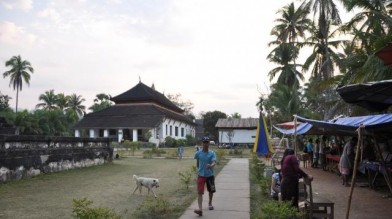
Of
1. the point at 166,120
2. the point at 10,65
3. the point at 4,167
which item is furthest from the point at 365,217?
the point at 10,65

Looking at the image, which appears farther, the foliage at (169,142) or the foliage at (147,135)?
the foliage at (169,142)

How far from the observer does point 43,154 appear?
14.4 m

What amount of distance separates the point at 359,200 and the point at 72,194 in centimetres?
719

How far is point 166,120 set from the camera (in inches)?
1892

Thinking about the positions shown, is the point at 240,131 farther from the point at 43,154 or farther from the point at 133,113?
the point at 43,154

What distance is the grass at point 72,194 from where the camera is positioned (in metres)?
8.01

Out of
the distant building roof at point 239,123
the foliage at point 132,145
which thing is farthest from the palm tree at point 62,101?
the foliage at point 132,145

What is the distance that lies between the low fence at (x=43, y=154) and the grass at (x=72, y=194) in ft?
1.44

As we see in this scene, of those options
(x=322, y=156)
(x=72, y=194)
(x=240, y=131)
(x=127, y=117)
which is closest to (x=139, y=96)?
(x=127, y=117)

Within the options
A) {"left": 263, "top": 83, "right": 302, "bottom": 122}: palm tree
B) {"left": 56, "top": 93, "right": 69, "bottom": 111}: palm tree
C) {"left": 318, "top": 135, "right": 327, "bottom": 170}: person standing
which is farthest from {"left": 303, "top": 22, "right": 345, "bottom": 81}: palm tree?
{"left": 56, "top": 93, "right": 69, "bottom": 111}: palm tree

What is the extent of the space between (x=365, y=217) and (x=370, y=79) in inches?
243

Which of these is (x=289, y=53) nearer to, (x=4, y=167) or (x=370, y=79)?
(x=370, y=79)

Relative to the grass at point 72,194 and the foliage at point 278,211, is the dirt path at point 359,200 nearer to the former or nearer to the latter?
the foliage at point 278,211

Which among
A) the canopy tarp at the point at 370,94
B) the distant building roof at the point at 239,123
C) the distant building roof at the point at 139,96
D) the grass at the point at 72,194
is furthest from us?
the distant building roof at the point at 239,123
